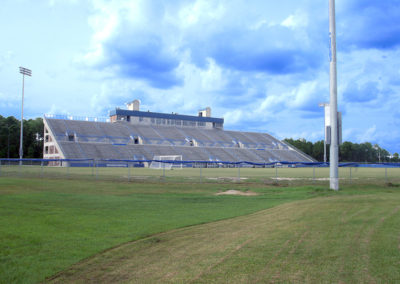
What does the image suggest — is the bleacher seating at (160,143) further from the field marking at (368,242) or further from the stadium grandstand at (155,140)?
the field marking at (368,242)

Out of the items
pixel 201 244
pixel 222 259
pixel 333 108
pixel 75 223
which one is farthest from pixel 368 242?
pixel 333 108

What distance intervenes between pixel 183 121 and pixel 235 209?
94736mm

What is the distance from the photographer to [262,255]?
21.7ft

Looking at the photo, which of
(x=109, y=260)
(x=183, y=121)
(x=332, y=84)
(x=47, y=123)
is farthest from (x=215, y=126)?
(x=109, y=260)

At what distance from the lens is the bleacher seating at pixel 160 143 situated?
73.9 m

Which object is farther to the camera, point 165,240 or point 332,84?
point 332,84

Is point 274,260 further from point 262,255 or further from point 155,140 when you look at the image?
point 155,140

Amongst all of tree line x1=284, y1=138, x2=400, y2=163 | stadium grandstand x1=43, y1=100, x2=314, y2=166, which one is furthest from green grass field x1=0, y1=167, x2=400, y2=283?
tree line x1=284, y1=138, x2=400, y2=163

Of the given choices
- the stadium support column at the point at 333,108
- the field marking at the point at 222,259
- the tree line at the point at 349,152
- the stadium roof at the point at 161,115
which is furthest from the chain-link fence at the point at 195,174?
the tree line at the point at 349,152

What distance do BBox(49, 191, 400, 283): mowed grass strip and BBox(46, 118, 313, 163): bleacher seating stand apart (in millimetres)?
63271

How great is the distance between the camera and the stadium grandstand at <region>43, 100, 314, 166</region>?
74.1 meters

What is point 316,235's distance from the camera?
8.08m

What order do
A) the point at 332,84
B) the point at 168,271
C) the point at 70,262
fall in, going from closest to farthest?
the point at 168,271
the point at 70,262
the point at 332,84

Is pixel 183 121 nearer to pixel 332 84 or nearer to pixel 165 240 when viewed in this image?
pixel 332 84
